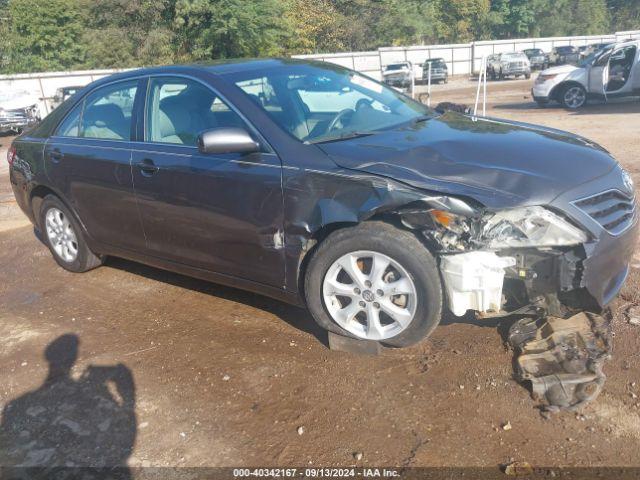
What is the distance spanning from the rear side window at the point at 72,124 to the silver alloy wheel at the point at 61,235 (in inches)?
27.1

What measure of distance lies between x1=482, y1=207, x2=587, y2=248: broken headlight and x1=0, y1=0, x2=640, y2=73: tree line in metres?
31.8

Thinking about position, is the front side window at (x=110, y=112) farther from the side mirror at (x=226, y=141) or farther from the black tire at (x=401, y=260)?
the black tire at (x=401, y=260)

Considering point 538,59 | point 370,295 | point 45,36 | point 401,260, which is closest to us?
point 401,260

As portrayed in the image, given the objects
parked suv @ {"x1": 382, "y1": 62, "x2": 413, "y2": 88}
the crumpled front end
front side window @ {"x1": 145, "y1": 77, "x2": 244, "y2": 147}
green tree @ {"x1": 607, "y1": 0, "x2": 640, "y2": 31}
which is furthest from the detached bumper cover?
green tree @ {"x1": 607, "y1": 0, "x2": 640, "y2": 31}

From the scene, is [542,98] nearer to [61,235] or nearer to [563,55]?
[61,235]

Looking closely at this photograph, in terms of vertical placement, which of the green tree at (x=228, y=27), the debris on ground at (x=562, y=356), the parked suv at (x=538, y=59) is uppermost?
the green tree at (x=228, y=27)

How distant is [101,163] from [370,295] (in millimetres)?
2392

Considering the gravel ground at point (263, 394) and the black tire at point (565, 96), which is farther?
the black tire at point (565, 96)

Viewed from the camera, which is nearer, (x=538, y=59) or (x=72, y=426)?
(x=72, y=426)

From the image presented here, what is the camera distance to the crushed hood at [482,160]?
2977mm

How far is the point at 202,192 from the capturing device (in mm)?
3775

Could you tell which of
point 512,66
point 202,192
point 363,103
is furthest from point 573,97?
point 512,66

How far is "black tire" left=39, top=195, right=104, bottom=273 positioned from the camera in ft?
16.4

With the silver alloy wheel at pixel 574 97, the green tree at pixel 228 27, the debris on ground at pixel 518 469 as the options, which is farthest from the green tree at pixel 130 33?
the debris on ground at pixel 518 469
